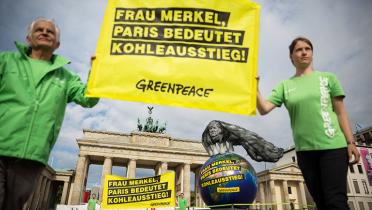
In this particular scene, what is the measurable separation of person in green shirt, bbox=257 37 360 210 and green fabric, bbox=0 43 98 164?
253 centimetres

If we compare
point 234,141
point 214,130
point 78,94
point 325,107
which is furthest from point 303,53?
point 234,141

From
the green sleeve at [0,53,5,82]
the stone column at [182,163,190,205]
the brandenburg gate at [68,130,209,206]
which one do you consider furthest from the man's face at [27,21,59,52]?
the stone column at [182,163,190,205]

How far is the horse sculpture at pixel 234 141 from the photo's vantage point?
520 inches

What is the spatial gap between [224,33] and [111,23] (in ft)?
5.20

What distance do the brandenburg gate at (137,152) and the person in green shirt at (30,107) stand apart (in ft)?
130

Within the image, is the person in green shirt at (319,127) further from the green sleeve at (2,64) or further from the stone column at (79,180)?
the stone column at (79,180)

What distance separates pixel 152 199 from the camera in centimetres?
1294

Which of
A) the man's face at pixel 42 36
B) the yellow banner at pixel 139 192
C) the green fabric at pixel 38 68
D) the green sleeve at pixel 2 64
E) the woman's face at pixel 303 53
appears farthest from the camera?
the yellow banner at pixel 139 192

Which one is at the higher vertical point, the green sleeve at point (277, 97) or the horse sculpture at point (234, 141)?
the horse sculpture at point (234, 141)

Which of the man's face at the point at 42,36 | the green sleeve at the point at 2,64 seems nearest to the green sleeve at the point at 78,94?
the man's face at the point at 42,36

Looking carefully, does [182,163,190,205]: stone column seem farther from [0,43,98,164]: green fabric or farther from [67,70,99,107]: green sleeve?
[0,43,98,164]: green fabric

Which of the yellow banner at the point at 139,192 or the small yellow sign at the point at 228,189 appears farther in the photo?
the yellow banner at the point at 139,192

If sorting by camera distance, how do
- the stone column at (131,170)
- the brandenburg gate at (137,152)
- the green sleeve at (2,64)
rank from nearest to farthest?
the green sleeve at (2,64) < the brandenburg gate at (137,152) < the stone column at (131,170)

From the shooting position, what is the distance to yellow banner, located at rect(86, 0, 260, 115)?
3.14 meters
